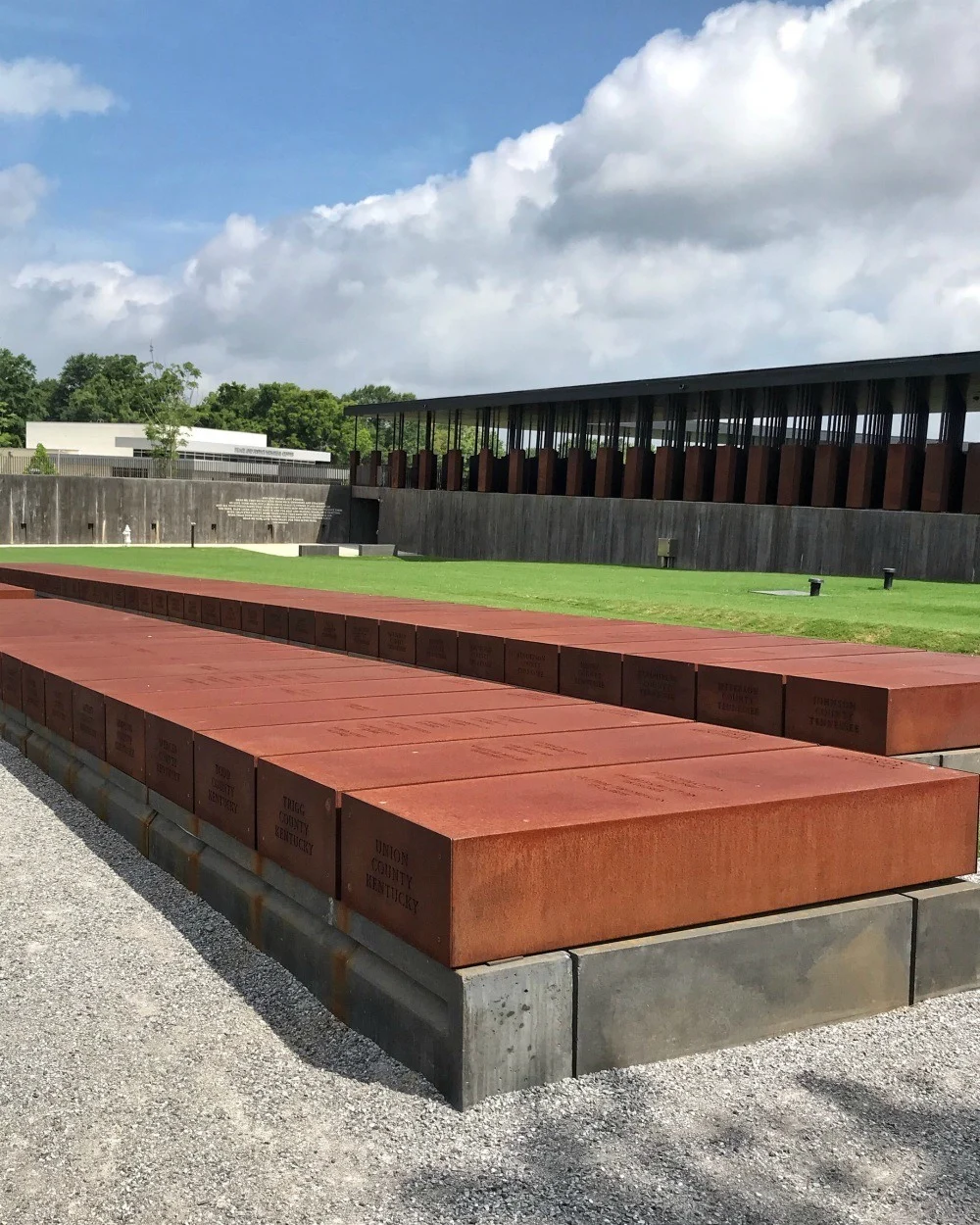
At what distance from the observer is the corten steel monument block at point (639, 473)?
4375cm

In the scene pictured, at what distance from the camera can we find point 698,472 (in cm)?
4138

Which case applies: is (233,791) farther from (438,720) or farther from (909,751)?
(909,751)

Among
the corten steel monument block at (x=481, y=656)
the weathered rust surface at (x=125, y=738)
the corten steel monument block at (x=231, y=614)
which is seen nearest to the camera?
the weathered rust surface at (x=125, y=738)

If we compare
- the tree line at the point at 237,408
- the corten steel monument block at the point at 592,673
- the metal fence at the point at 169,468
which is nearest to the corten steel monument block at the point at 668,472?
the corten steel monument block at the point at 592,673

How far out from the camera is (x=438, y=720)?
24.7 feet

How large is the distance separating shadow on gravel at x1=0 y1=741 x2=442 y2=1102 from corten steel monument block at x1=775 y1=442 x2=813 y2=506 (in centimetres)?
3339

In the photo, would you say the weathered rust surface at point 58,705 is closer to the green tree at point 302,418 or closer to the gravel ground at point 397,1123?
the gravel ground at point 397,1123

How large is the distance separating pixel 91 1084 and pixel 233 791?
6.49 feet

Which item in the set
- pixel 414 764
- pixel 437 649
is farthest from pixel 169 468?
pixel 414 764

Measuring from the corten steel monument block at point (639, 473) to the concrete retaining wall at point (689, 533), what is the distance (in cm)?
105

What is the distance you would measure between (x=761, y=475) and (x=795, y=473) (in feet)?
3.89

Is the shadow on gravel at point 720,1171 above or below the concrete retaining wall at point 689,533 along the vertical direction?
below

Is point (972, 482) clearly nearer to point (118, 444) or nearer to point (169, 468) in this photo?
point (169, 468)

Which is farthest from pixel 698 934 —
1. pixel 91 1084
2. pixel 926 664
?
pixel 926 664
